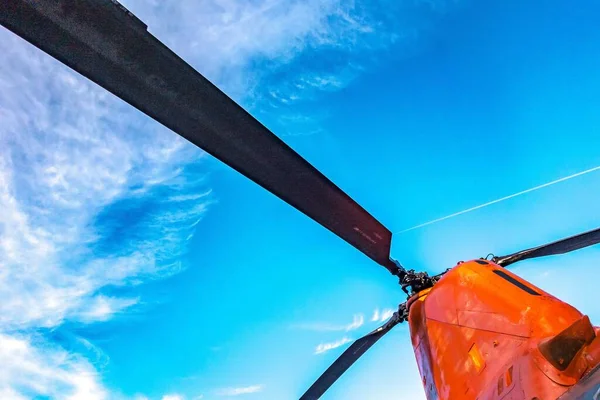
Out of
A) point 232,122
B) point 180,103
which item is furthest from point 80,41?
point 232,122

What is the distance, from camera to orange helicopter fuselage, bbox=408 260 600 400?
2658 millimetres

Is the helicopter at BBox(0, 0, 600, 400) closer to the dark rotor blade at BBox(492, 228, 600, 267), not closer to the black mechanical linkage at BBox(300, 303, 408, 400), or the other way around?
the dark rotor blade at BBox(492, 228, 600, 267)

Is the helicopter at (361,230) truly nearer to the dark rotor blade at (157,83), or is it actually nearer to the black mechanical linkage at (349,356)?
the dark rotor blade at (157,83)

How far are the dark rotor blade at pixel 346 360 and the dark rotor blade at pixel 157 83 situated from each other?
2.52m

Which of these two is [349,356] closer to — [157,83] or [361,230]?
[361,230]

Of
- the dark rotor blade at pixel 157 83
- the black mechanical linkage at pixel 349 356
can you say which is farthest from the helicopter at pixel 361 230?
the black mechanical linkage at pixel 349 356

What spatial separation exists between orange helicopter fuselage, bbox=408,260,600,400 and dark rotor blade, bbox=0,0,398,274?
6.27 feet

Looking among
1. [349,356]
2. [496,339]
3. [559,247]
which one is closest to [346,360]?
[349,356]

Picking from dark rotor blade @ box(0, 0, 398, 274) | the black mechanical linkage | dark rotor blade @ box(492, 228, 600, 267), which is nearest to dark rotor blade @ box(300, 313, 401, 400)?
the black mechanical linkage

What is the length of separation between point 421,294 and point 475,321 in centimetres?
134

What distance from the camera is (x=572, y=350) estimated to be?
2.66 m

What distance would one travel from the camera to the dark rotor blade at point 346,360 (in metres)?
5.31

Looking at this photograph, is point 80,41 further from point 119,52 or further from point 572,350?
point 572,350

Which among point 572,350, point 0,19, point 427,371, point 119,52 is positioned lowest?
point 572,350
